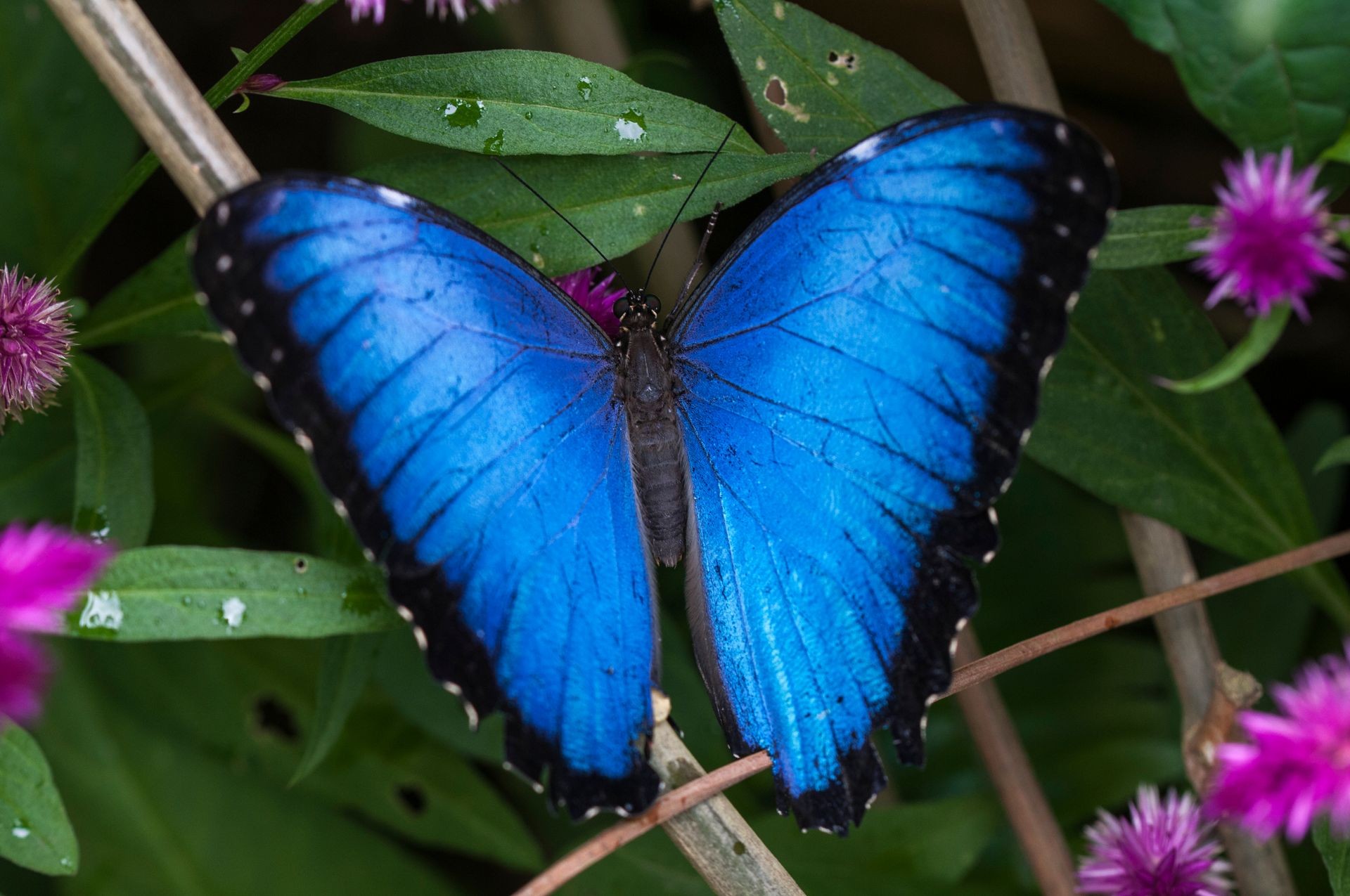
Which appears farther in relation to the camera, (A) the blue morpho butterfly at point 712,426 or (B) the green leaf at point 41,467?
(B) the green leaf at point 41,467

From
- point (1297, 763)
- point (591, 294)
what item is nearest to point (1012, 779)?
point (1297, 763)

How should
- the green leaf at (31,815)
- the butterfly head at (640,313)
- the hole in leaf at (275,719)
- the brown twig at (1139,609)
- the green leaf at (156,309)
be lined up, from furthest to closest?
the hole in leaf at (275,719), the green leaf at (156,309), the butterfly head at (640,313), the brown twig at (1139,609), the green leaf at (31,815)

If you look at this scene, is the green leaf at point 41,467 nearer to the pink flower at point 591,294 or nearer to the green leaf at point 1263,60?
the pink flower at point 591,294

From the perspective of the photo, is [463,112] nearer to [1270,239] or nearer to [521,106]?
[521,106]

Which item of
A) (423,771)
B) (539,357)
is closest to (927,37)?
A: (539,357)

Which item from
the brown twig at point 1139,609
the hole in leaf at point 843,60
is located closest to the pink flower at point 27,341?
the hole in leaf at point 843,60
